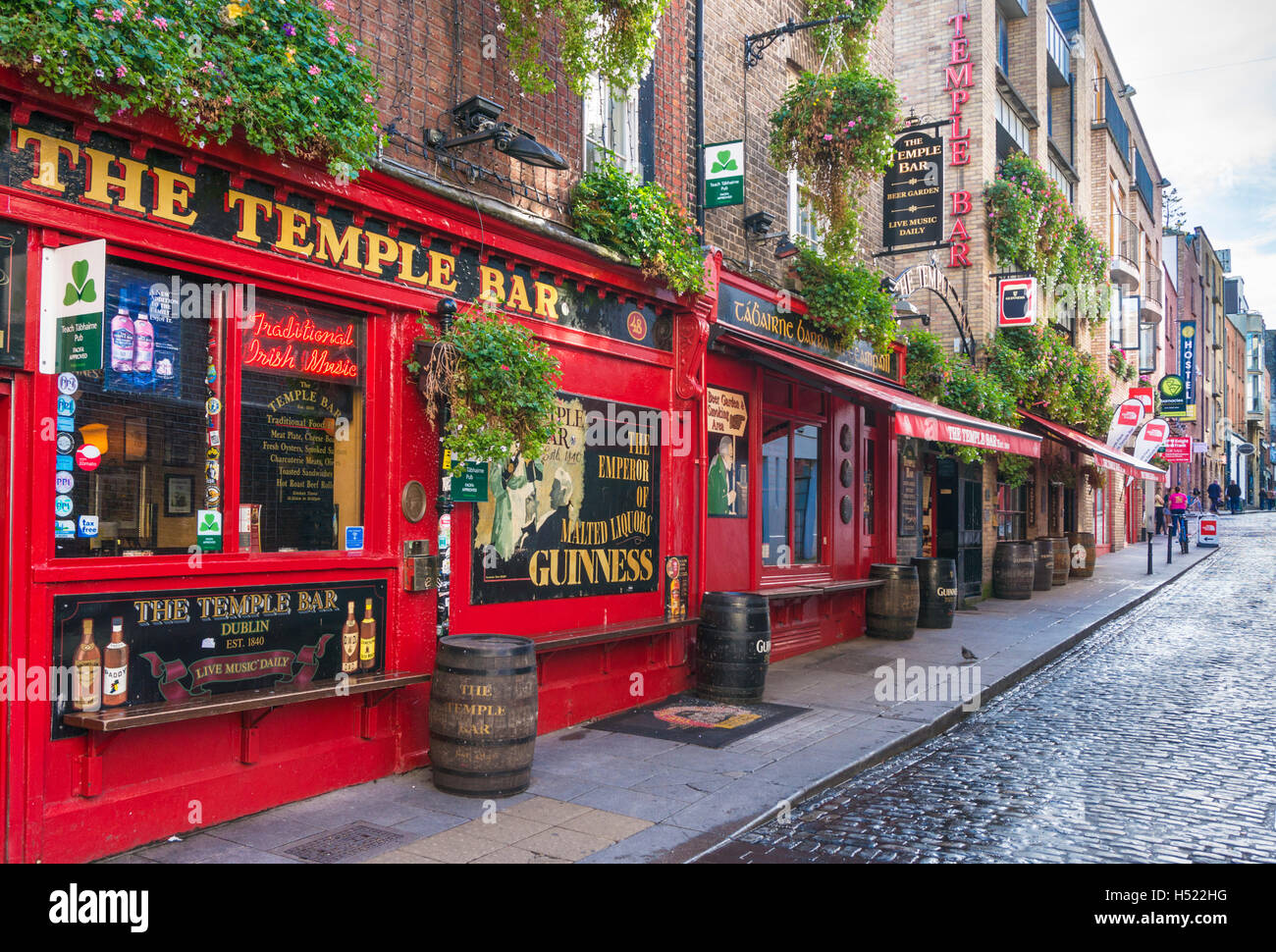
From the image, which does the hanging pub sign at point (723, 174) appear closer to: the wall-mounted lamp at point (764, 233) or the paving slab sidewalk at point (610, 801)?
the wall-mounted lamp at point (764, 233)

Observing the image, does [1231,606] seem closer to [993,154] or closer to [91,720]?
[993,154]

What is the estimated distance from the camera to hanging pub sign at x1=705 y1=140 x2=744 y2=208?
9570mm

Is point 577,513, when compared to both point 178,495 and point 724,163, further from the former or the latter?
point 724,163

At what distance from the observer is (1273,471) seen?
8594cm

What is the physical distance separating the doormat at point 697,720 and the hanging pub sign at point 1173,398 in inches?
1326

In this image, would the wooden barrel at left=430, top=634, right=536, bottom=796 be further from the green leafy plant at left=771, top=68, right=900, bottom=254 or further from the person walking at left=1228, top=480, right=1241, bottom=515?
the person walking at left=1228, top=480, right=1241, bottom=515

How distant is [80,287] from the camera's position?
4586 millimetres

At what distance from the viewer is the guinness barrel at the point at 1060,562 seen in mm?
19984

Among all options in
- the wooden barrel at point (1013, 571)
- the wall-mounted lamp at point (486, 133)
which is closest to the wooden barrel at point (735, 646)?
the wall-mounted lamp at point (486, 133)

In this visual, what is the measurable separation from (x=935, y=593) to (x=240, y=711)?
10.7 m


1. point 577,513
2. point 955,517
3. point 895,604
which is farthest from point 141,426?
point 955,517

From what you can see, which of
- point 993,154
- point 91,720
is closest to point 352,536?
point 91,720

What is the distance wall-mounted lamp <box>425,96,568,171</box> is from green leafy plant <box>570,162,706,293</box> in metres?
1.05
